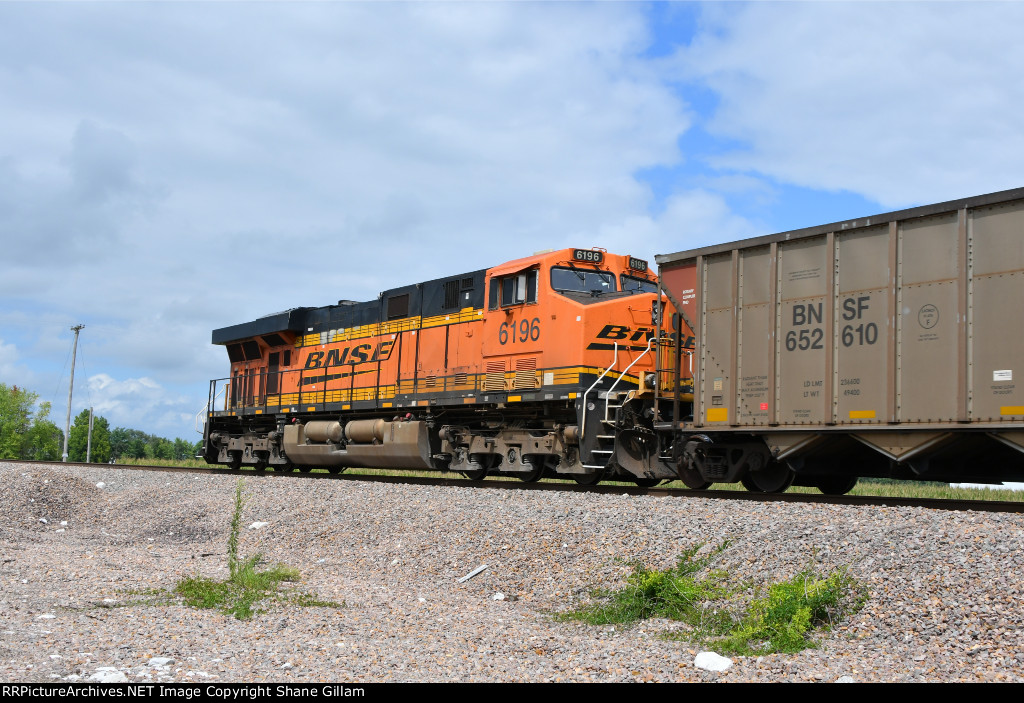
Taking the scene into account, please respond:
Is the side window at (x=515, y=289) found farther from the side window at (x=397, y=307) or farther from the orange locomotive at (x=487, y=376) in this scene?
the side window at (x=397, y=307)

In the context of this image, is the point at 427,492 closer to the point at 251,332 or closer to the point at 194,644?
the point at 194,644

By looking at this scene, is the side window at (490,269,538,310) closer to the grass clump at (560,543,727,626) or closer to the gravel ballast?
the gravel ballast

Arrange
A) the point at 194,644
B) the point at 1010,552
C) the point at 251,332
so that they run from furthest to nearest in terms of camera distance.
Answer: the point at 251,332
the point at 1010,552
the point at 194,644

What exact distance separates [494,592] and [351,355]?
12177mm

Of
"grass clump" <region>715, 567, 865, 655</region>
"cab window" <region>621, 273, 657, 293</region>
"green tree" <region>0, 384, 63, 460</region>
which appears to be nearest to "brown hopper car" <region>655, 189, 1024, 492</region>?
"cab window" <region>621, 273, 657, 293</region>

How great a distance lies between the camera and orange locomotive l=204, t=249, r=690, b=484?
13188 mm

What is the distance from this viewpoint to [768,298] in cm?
1072

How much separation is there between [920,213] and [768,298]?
6.74ft

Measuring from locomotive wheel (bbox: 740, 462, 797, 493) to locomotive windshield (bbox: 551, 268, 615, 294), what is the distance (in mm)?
4180

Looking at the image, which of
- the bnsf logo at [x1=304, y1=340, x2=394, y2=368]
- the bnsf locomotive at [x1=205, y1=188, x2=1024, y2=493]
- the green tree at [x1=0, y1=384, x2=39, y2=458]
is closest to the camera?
the bnsf locomotive at [x1=205, y1=188, x2=1024, y2=493]

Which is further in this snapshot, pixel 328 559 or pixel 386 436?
pixel 386 436

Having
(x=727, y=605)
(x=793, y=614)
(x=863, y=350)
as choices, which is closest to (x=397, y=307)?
(x=863, y=350)
